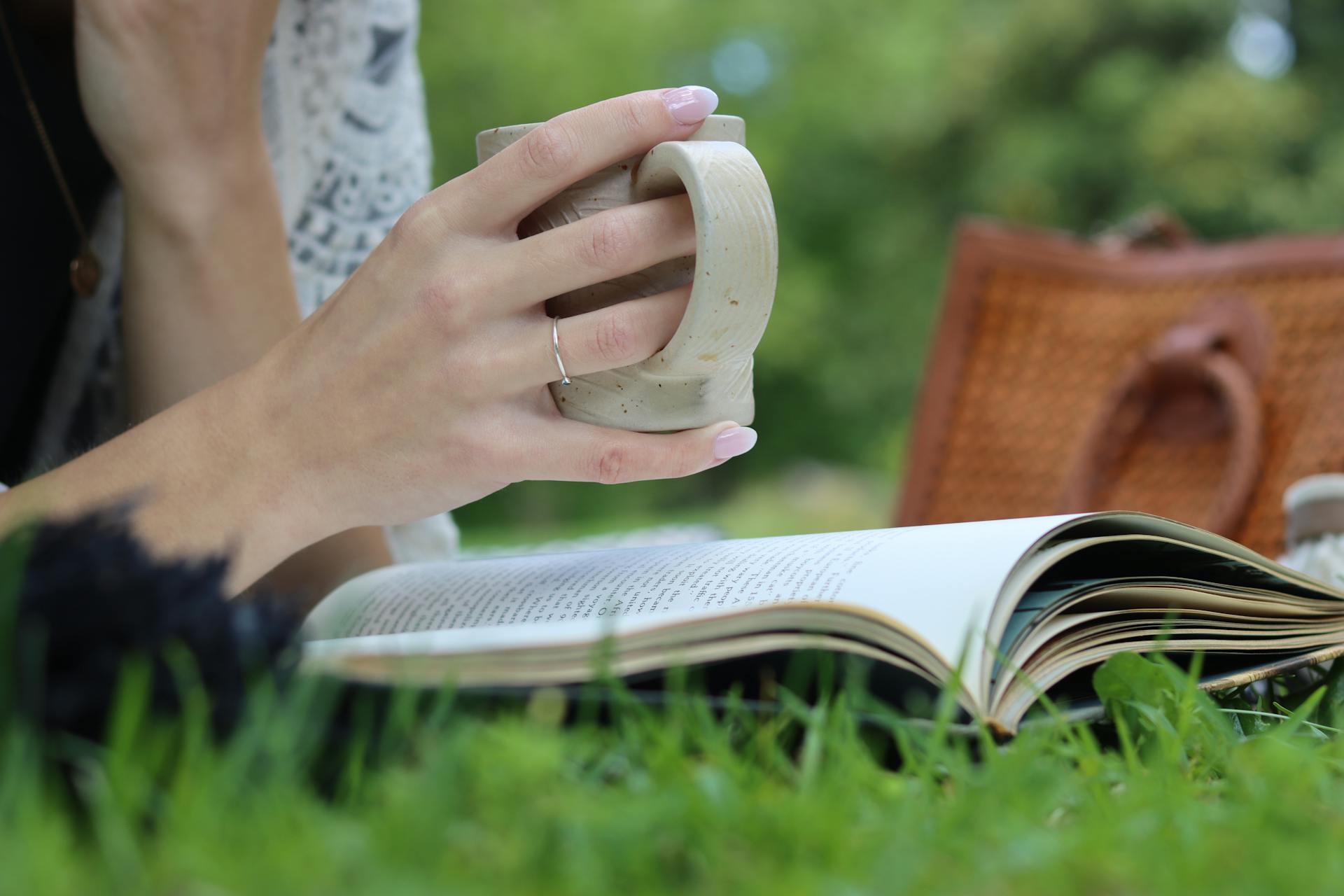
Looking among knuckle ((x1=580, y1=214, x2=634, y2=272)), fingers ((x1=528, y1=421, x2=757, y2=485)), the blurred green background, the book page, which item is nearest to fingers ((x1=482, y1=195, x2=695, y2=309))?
knuckle ((x1=580, y1=214, x2=634, y2=272))

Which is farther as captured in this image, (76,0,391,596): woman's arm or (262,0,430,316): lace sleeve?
(262,0,430,316): lace sleeve

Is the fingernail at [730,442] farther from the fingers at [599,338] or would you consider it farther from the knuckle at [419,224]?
the knuckle at [419,224]

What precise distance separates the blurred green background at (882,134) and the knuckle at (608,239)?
3.88 meters

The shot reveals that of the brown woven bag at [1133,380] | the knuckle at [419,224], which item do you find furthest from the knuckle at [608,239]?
the brown woven bag at [1133,380]

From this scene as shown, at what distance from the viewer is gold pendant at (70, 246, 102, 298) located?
119cm

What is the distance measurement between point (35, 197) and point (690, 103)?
88 cm

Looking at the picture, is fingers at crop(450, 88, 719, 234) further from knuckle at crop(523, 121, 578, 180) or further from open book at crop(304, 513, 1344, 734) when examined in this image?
open book at crop(304, 513, 1344, 734)

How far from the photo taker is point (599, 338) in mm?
726

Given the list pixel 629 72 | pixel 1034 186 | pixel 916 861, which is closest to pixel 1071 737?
pixel 916 861

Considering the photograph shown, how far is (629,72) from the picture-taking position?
1054 centimetres

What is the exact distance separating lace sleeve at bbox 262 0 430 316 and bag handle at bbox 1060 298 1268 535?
1.01m

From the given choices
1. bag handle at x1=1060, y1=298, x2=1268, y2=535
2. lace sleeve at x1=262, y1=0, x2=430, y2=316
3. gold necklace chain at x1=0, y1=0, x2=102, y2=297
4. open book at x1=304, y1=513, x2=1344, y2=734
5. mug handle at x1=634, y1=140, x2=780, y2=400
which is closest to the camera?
open book at x1=304, y1=513, x2=1344, y2=734

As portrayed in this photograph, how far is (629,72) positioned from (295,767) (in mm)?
10789

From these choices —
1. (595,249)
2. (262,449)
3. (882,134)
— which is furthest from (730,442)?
(882,134)
